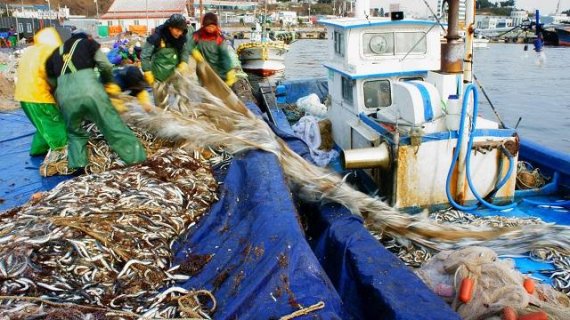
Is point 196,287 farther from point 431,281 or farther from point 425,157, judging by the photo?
point 425,157

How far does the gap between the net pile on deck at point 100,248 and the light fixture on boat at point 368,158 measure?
7.97 feet

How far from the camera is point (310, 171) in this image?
16.8 feet

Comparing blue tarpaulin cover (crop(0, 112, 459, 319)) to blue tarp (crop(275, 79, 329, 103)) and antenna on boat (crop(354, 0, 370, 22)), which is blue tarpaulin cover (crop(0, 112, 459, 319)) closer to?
antenna on boat (crop(354, 0, 370, 22))

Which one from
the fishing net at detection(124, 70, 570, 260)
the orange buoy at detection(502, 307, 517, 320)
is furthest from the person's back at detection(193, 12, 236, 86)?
the orange buoy at detection(502, 307, 517, 320)

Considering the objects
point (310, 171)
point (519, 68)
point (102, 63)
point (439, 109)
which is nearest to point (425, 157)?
point (439, 109)

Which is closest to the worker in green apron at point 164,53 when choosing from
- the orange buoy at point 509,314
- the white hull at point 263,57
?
the orange buoy at point 509,314

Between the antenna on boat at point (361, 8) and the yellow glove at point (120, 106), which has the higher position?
the antenna on boat at point (361, 8)

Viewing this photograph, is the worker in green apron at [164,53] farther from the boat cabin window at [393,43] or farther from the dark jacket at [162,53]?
the boat cabin window at [393,43]

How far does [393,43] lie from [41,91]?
5323 mm

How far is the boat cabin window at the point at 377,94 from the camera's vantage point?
25.6 feet

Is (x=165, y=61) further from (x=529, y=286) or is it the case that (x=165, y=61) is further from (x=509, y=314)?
(x=509, y=314)

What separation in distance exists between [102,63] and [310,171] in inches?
95.9

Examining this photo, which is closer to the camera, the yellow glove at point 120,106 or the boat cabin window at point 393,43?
the yellow glove at point 120,106

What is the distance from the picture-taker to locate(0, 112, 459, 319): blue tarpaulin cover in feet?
8.91
